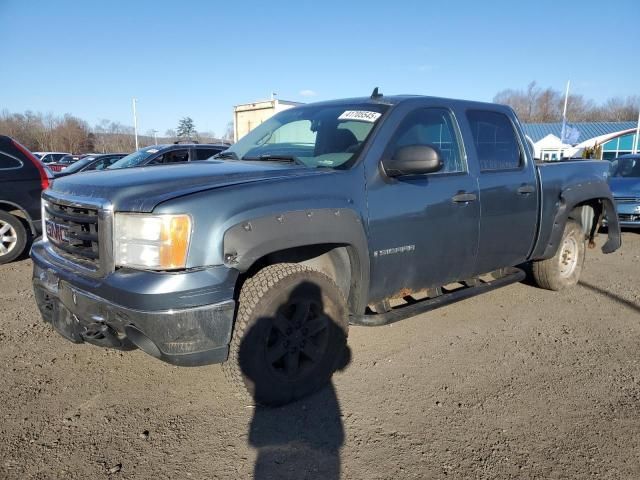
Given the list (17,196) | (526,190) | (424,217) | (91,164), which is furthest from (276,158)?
(91,164)

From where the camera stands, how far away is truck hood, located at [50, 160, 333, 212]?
2.43m

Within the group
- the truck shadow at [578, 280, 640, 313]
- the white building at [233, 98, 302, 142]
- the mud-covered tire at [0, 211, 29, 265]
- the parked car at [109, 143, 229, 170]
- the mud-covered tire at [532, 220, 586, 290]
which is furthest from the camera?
the white building at [233, 98, 302, 142]

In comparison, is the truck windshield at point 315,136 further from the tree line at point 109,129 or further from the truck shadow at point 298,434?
the tree line at point 109,129

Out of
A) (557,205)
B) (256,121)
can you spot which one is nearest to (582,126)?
(256,121)

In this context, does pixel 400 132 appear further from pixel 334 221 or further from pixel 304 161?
pixel 334 221

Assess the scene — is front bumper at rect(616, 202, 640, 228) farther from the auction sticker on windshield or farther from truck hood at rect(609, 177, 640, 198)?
the auction sticker on windshield

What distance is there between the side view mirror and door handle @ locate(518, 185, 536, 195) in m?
1.43

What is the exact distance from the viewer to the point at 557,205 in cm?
458

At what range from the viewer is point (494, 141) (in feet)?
13.6

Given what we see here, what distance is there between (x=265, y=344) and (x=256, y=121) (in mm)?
10225

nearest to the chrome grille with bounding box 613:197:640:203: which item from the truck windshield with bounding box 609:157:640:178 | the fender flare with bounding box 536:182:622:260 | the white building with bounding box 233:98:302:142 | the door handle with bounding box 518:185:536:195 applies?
the truck windshield with bounding box 609:157:640:178

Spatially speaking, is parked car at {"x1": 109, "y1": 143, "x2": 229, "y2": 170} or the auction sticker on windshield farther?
parked car at {"x1": 109, "y1": 143, "x2": 229, "y2": 170}

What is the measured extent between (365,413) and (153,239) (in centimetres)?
162

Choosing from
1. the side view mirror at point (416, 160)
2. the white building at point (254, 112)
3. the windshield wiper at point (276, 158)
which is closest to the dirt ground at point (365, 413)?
the side view mirror at point (416, 160)
